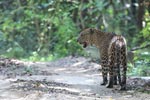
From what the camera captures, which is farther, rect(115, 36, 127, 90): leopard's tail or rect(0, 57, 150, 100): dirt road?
rect(115, 36, 127, 90): leopard's tail

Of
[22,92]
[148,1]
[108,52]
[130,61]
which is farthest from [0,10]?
[22,92]

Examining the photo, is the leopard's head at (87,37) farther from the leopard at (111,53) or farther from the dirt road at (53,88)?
the dirt road at (53,88)

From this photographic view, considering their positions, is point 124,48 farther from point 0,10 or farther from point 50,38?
point 0,10

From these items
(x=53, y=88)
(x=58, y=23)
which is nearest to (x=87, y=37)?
(x=53, y=88)

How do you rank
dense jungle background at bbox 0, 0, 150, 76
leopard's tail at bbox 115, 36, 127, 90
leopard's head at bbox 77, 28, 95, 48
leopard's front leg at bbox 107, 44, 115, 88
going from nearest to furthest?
leopard's tail at bbox 115, 36, 127, 90, leopard's front leg at bbox 107, 44, 115, 88, leopard's head at bbox 77, 28, 95, 48, dense jungle background at bbox 0, 0, 150, 76

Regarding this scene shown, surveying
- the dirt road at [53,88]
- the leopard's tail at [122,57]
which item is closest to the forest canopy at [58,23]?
the dirt road at [53,88]

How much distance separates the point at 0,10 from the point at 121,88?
586 inches

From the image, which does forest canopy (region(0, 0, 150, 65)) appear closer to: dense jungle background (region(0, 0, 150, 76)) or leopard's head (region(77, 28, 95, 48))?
dense jungle background (region(0, 0, 150, 76))

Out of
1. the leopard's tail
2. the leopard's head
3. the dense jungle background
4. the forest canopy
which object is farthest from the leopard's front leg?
the forest canopy

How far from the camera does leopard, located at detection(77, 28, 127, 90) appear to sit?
9023mm

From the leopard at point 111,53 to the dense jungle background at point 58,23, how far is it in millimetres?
5612

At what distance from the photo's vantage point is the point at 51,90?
8.05 meters

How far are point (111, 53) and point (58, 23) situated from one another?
9649mm

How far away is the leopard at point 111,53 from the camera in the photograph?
902 centimetres
